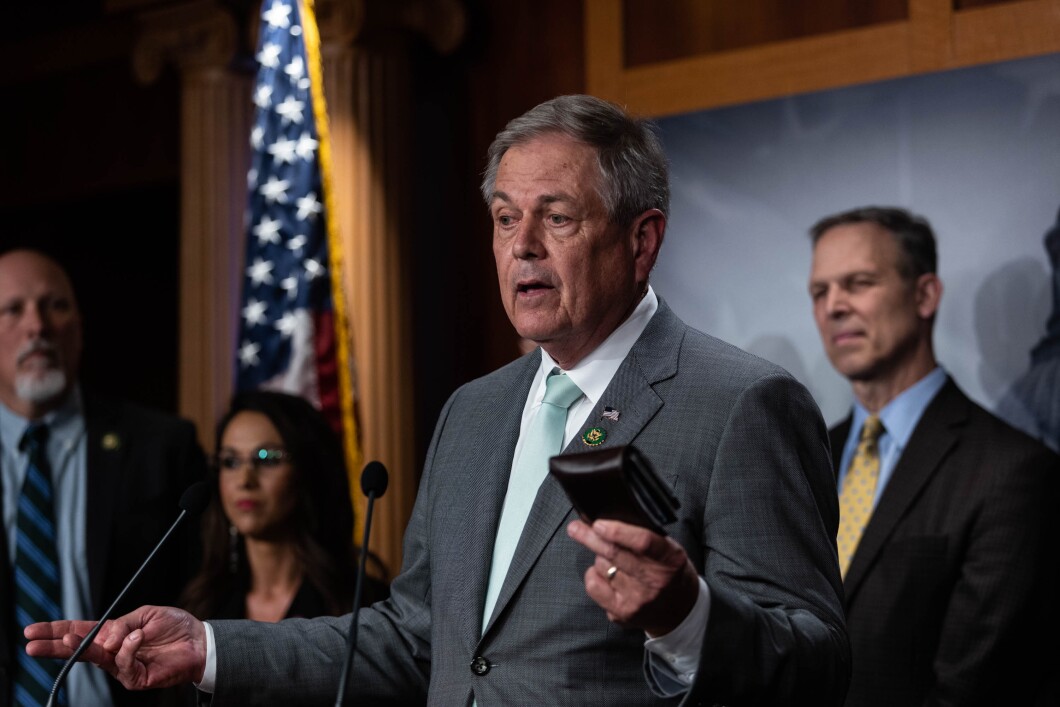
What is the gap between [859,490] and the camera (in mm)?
3969

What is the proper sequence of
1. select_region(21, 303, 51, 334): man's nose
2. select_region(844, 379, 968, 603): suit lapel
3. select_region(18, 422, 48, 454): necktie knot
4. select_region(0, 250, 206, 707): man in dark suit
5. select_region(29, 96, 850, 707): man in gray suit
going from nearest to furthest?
1. select_region(29, 96, 850, 707): man in gray suit
2. select_region(844, 379, 968, 603): suit lapel
3. select_region(0, 250, 206, 707): man in dark suit
4. select_region(18, 422, 48, 454): necktie knot
5. select_region(21, 303, 51, 334): man's nose

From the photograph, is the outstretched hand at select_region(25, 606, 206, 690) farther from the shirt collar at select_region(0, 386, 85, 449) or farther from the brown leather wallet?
the shirt collar at select_region(0, 386, 85, 449)

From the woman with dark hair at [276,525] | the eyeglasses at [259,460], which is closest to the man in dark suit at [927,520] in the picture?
the woman with dark hair at [276,525]

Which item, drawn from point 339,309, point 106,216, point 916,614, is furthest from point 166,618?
point 106,216

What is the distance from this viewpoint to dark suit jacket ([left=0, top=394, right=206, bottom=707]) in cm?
391

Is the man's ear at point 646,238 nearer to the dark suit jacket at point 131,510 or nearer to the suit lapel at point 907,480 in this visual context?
the suit lapel at point 907,480

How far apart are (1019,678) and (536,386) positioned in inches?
78.7

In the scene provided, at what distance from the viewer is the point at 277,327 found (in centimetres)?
515

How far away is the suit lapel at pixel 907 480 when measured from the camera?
12.3 feet

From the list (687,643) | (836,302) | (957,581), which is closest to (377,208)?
(836,302)

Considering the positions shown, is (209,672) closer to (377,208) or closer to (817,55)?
(817,55)

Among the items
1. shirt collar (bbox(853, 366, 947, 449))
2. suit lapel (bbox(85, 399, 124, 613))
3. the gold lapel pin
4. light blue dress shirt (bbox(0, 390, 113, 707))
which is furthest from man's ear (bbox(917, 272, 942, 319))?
light blue dress shirt (bbox(0, 390, 113, 707))

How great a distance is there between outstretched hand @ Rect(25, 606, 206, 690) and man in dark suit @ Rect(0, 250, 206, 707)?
1.86 meters

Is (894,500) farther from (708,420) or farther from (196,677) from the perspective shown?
(196,677)
